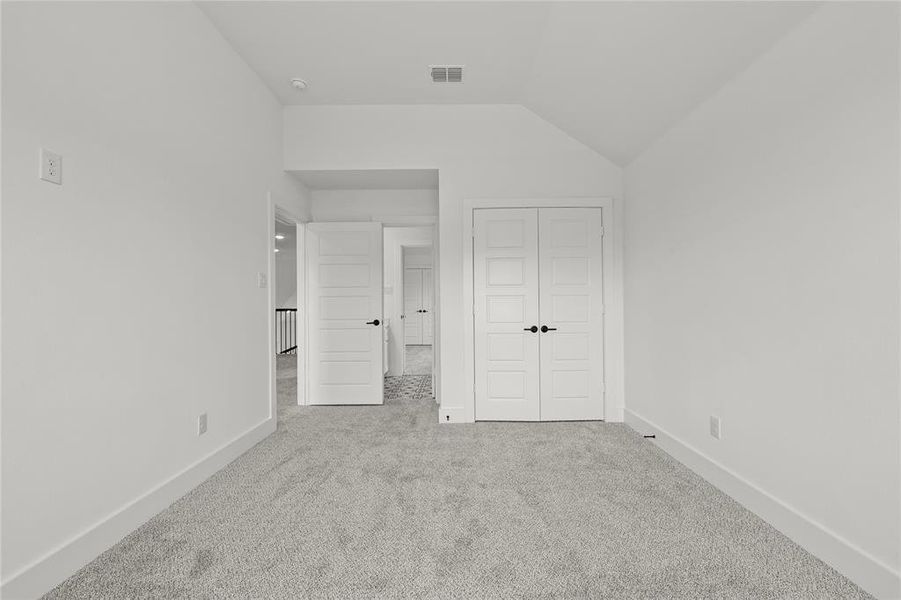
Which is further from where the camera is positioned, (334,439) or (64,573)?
(334,439)

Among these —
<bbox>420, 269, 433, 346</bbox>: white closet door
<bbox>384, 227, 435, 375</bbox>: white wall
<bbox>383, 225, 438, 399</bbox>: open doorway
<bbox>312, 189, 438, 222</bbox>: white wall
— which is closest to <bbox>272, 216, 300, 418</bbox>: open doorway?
<bbox>383, 225, 438, 399</bbox>: open doorway

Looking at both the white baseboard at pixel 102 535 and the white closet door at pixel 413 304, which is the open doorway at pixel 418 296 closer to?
the white closet door at pixel 413 304

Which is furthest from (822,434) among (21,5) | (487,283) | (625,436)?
(21,5)

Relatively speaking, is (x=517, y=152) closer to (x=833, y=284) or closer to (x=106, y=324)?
(x=833, y=284)

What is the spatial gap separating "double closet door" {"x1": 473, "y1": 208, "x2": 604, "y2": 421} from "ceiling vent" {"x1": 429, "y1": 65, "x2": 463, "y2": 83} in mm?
1052

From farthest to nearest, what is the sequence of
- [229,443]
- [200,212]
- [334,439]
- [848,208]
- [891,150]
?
[334,439], [229,443], [200,212], [848,208], [891,150]

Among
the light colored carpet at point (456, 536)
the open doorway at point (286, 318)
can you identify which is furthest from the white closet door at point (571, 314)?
the open doorway at point (286, 318)

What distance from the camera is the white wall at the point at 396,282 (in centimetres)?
585

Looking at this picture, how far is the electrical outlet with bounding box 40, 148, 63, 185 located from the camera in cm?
145

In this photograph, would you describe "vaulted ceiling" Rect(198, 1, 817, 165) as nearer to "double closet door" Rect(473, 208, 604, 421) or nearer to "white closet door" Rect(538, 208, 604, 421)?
"white closet door" Rect(538, 208, 604, 421)

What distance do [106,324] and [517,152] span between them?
3.02 meters

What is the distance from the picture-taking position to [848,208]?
4.99 ft

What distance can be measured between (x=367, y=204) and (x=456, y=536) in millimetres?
3257

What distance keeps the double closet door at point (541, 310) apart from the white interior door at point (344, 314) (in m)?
1.17
